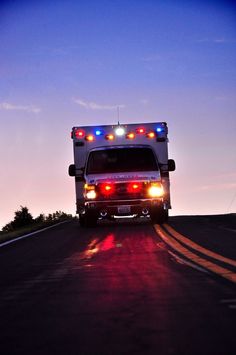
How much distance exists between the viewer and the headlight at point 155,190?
882 inches

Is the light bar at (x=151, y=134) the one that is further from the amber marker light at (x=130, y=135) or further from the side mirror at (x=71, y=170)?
the side mirror at (x=71, y=170)

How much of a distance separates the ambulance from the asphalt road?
9996 millimetres

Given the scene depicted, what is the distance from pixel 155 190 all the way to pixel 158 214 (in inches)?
32.5

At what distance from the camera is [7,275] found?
33.7ft

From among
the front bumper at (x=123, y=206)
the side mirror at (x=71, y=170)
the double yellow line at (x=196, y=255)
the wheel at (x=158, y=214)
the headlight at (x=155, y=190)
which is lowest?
the double yellow line at (x=196, y=255)

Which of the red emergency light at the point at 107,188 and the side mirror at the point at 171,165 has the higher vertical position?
the side mirror at the point at 171,165

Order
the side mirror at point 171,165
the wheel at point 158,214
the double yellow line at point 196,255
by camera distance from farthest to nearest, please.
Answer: the side mirror at point 171,165 → the wheel at point 158,214 → the double yellow line at point 196,255

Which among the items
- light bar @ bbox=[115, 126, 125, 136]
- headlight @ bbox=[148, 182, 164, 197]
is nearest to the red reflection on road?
headlight @ bbox=[148, 182, 164, 197]

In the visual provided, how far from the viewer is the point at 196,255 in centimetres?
1180

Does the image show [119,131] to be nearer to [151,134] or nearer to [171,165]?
[151,134]

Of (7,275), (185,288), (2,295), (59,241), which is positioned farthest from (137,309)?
(59,241)

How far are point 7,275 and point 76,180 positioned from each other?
13376mm

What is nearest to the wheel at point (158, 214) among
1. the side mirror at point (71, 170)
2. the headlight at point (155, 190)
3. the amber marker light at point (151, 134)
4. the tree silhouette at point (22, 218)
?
the headlight at point (155, 190)

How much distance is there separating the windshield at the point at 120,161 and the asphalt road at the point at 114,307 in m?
10.5
